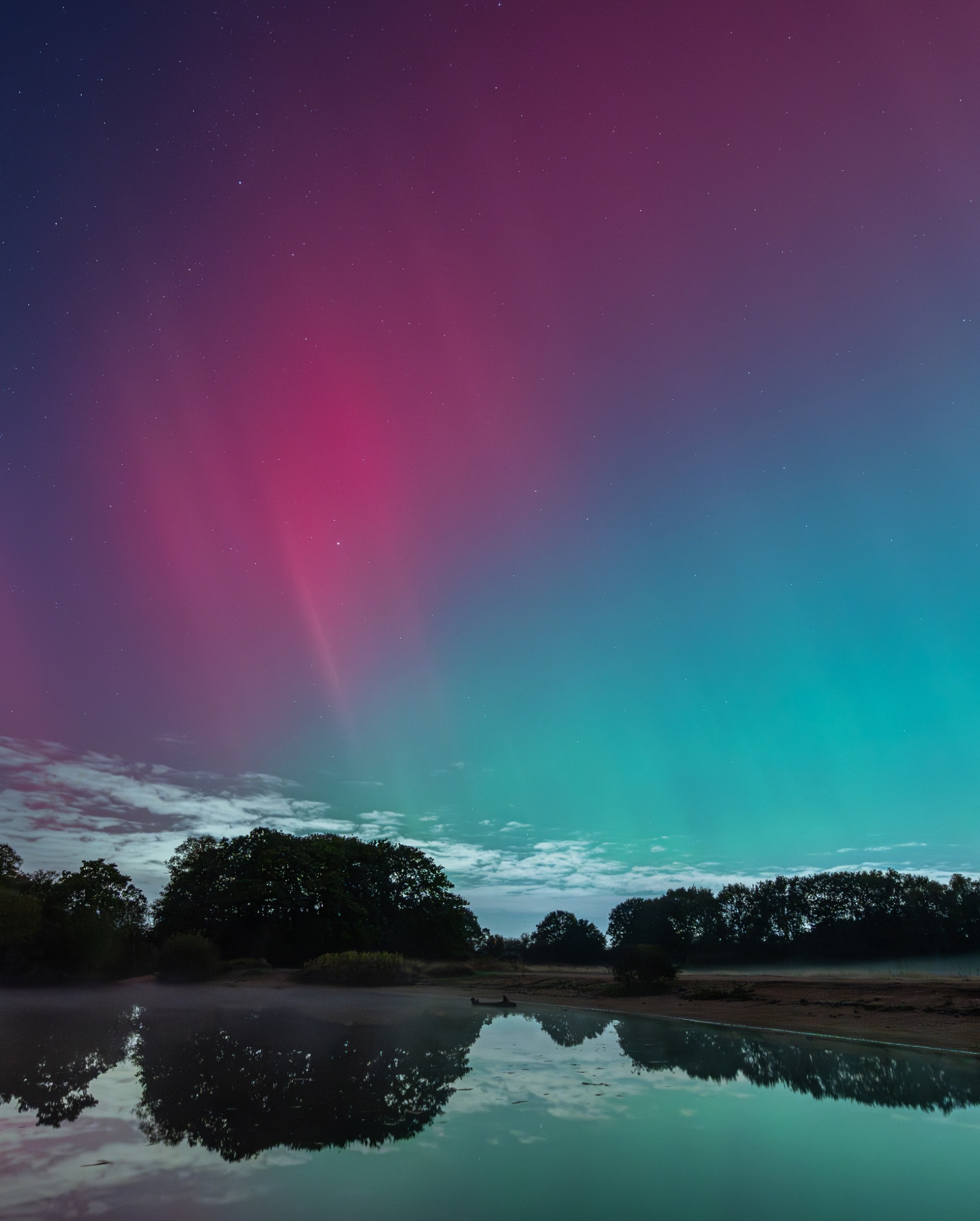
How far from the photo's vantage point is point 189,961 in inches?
1906

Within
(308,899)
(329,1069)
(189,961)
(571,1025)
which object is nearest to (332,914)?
(308,899)

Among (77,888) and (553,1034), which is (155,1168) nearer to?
(553,1034)

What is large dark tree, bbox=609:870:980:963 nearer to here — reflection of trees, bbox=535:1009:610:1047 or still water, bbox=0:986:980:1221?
reflection of trees, bbox=535:1009:610:1047

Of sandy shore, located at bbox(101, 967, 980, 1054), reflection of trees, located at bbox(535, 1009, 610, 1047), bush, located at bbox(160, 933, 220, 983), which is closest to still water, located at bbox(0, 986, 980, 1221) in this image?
reflection of trees, located at bbox(535, 1009, 610, 1047)

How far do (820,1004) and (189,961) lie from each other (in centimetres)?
4187

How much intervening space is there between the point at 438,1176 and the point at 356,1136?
6.00 feet

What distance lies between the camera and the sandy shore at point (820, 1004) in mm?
17375

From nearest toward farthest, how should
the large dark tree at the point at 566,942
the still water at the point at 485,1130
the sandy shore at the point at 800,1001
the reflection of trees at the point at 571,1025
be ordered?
the still water at the point at 485,1130 < the sandy shore at the point at 800,1001 < the reflection of trees at the point at 571,1025 < the large dark tree at the point at 566,942

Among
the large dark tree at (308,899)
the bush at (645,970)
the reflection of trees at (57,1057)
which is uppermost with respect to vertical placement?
the large dark tree at (308,899)

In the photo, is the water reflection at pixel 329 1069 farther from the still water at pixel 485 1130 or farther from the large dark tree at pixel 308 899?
the large dark tree at pixel 308 899

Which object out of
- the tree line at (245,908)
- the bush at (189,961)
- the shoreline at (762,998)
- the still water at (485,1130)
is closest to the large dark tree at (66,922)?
the tree line at (245,908)

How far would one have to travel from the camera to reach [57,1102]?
1092 cm

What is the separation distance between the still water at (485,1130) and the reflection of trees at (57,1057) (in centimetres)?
10

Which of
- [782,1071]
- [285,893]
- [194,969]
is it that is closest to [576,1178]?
[782,1071]
